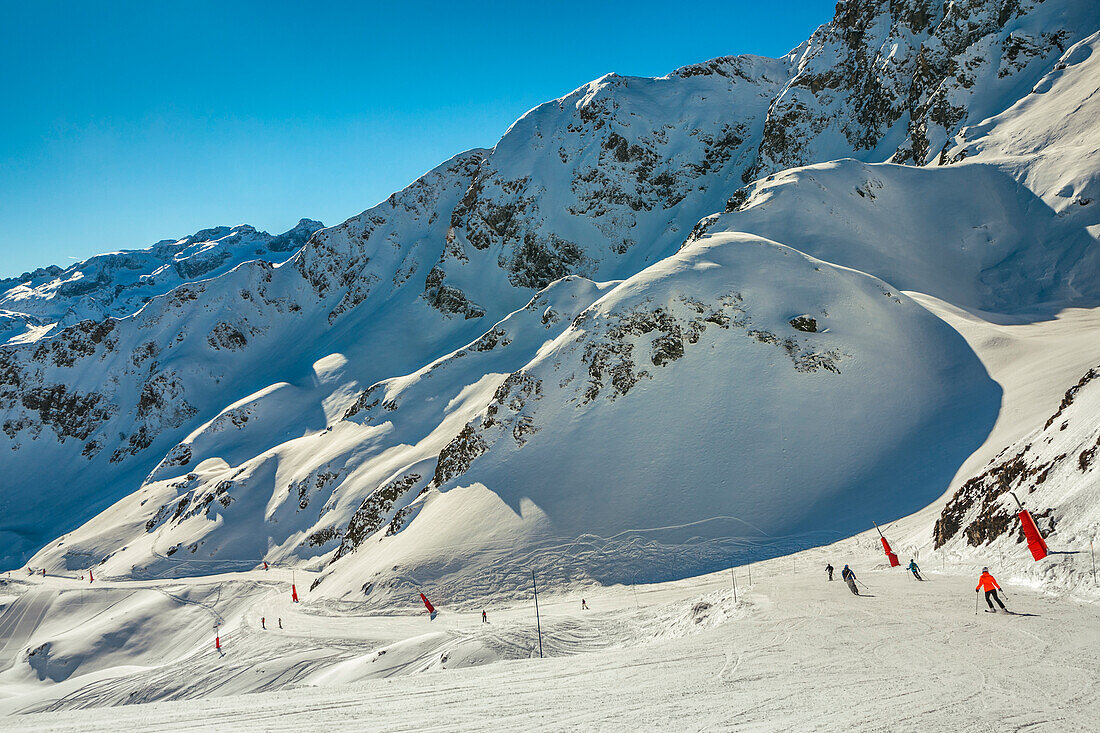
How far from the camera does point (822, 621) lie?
14.8 m

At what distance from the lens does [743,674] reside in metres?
11.7

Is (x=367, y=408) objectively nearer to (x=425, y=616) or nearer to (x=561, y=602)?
(x=425, y=616)

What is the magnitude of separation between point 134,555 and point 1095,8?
4281 inches

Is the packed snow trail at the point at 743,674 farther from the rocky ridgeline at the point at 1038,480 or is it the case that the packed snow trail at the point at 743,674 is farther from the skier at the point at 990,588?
the rocky ridgeline at the point at 1038,480

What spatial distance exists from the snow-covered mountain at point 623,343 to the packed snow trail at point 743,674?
5.69m

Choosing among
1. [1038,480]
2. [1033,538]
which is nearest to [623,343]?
[1038,480]

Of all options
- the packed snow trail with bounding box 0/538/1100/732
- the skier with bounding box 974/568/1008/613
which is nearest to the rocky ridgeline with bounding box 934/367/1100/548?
the packed snow trail with bounding box 0/538/1100/732

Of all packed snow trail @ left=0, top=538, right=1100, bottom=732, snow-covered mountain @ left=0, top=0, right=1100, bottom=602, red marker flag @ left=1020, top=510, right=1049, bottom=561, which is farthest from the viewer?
snow-covered mountain @ left=0, top=0, right=1100, bottom=602

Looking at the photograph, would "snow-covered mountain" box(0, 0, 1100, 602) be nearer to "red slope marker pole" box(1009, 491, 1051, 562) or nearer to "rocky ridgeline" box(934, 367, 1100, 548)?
"rocky ridgeline" box(934, 367, 1100, 548)

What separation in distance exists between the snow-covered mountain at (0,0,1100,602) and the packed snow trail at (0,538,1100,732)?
5.69m

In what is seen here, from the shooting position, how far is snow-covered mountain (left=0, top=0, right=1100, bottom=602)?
32094 millimetres

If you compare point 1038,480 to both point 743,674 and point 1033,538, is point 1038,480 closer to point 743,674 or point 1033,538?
point 1033,538

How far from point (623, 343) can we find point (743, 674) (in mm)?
28237

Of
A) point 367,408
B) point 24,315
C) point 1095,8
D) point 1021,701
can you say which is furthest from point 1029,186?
point 24,315
